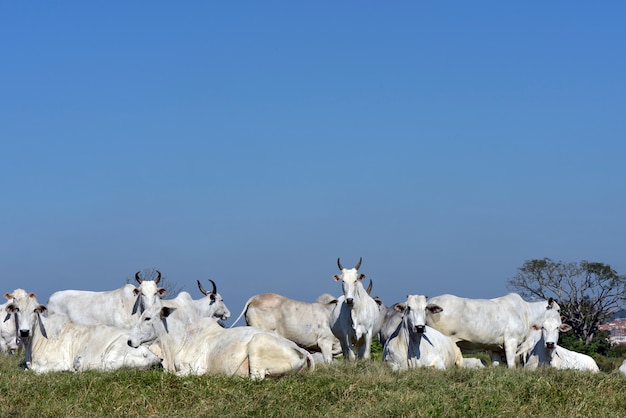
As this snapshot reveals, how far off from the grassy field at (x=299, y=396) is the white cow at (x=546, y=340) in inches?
173

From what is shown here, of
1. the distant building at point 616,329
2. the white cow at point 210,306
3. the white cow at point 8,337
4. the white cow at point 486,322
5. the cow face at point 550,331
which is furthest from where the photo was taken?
the distant building at point 616,329

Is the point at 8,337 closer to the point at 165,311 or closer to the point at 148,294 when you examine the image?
the point at 148,294

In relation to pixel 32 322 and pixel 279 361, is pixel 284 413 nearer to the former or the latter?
pixel 279 361

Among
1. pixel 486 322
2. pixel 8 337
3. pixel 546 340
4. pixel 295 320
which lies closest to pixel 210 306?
pixel 295 320

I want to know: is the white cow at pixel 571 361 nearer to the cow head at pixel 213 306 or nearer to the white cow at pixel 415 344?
the white cow at pixel 415 344

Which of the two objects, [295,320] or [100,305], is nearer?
[100,305]

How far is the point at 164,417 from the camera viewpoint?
9.91 meters

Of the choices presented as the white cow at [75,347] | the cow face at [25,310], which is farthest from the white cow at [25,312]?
the white cow at [75,347]

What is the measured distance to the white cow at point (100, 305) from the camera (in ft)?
60.3

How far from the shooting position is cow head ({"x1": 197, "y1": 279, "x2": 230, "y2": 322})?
21562mm

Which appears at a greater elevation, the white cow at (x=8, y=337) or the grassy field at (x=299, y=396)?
the grassy field at (x=299, y=396)

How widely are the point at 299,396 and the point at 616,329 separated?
122 ft

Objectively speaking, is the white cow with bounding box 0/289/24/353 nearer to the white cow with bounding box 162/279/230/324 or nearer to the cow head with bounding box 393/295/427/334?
the white cow with bounding box 162/279/230/324

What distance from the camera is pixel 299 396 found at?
10.6 m
